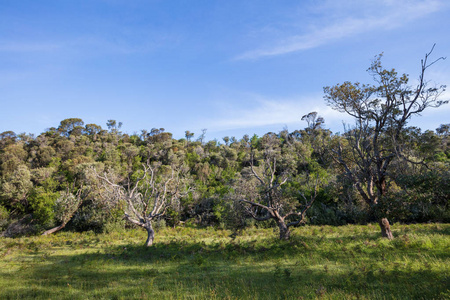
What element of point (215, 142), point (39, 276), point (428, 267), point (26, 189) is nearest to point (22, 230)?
point (26, 189)

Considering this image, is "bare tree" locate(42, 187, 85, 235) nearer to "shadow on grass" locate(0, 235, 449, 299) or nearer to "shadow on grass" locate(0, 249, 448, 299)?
"shadow on grass" locate(0, 235, 449, 299)

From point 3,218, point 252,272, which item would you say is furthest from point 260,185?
point 3,218

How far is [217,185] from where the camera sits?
55.7m

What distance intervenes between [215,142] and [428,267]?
87.6 meters

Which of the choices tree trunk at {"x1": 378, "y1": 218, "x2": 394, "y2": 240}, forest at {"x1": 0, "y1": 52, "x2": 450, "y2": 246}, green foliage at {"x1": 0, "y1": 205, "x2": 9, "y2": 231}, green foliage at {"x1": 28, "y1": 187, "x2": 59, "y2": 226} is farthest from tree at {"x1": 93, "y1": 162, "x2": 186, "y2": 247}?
green foliage at {"x1": 0, "y1": 205, "x2": 9, "y2": 231}

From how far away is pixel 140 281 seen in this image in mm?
10531

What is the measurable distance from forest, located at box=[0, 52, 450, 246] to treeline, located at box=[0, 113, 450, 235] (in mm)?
131

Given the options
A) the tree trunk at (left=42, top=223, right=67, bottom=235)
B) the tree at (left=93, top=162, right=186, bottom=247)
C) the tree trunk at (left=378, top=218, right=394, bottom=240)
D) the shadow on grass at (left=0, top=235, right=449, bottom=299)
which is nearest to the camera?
the shadow on grass at (left=0, top=235, right=449, bottom=299)

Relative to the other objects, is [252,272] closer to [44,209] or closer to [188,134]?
[44,209]

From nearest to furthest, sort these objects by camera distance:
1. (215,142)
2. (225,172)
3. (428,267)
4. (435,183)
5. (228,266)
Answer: (428,267) → (435,183) → (228,266) → (225,172) → (215,142)

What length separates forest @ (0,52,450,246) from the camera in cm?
1711

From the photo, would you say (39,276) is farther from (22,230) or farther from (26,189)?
(26,189)

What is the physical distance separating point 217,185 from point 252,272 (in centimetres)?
4426

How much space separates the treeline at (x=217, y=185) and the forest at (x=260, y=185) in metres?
0.13
